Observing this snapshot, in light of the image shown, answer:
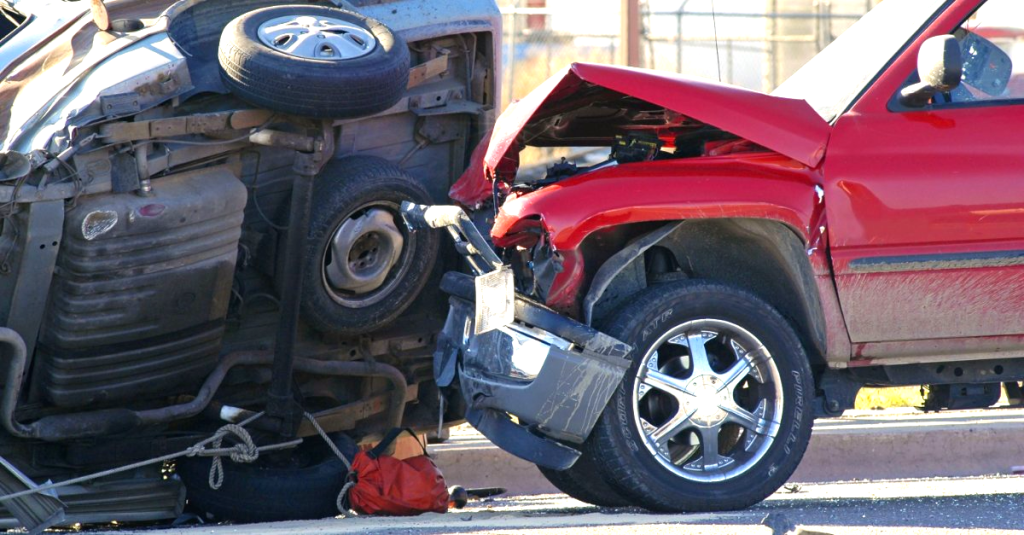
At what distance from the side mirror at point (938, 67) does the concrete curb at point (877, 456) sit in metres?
3.07

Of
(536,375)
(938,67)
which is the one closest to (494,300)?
(536,375)

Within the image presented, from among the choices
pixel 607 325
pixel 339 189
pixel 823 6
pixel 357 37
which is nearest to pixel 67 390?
pixel 339 189

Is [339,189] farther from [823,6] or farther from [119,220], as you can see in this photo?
[823,6]

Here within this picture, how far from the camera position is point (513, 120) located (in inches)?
195

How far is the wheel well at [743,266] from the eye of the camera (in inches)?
196

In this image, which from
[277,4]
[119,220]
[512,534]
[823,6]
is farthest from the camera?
[823,6]

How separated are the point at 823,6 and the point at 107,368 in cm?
927

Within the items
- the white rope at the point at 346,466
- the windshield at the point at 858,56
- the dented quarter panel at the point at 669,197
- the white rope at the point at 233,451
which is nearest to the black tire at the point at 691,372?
the dented quarter panel at the point at 669,197

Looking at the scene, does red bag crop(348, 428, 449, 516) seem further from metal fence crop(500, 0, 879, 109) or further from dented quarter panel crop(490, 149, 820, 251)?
metal fence crop(500, 0, 879, 109)

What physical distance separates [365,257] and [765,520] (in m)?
2.40

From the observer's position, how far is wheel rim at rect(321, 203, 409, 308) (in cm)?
576

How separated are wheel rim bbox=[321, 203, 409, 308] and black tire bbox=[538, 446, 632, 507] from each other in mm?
1252

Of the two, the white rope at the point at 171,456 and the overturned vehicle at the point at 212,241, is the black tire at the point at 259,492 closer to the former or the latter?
the overturned vehicle at the point at 212,241

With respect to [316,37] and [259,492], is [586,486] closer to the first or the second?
[259,492]
